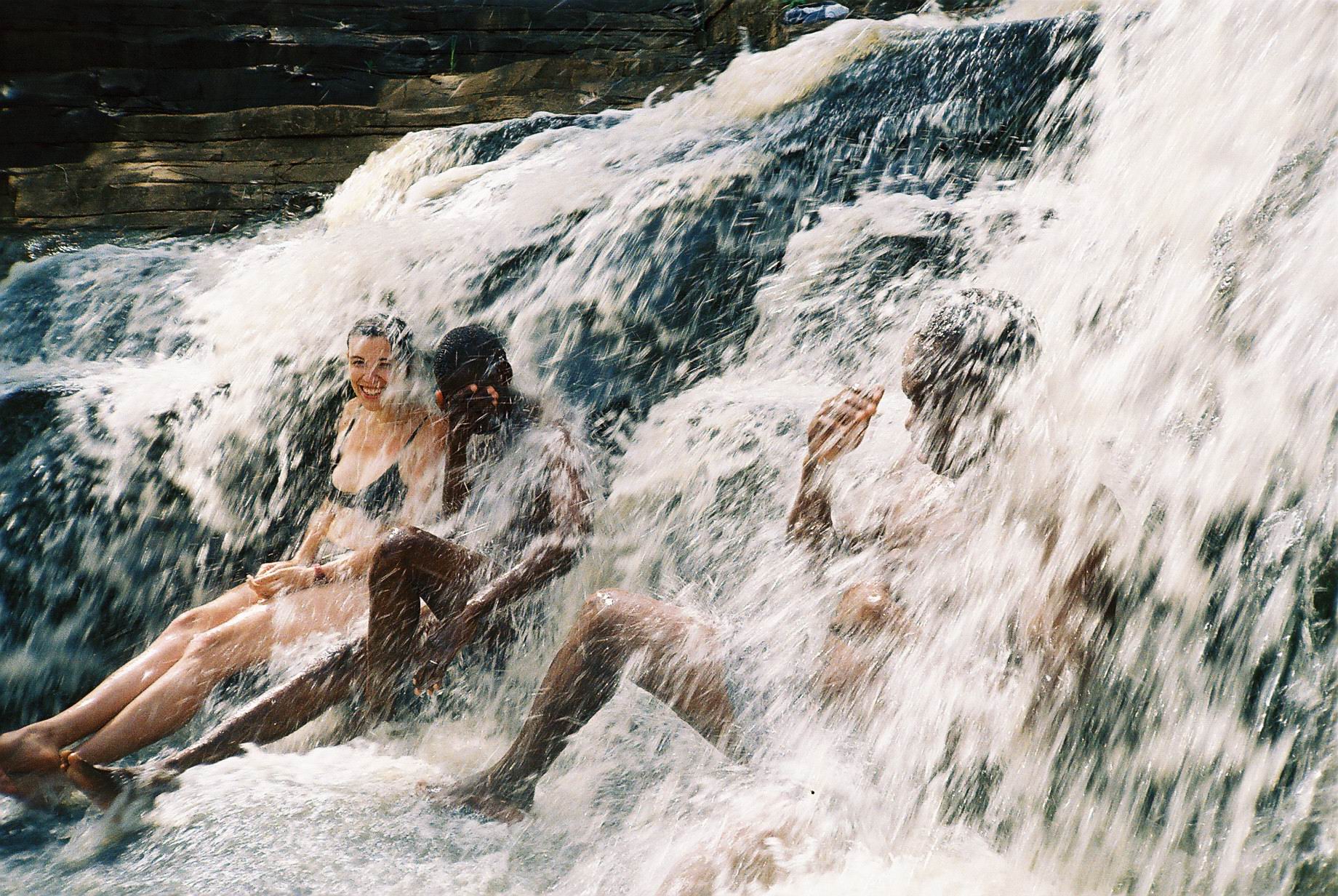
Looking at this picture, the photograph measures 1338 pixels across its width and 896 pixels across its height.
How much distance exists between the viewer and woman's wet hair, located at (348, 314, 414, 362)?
137 inches

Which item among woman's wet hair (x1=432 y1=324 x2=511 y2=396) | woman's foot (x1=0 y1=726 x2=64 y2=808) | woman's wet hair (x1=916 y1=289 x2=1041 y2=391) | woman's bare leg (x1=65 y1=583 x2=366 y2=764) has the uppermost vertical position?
woman's wet hair (x1=916 y1=289 x2=1041 y2=391)

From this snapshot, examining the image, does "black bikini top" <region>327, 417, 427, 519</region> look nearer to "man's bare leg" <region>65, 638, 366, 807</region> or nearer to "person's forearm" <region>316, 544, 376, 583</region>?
"person's forearm" <region>316, 544, 376, 583</region>

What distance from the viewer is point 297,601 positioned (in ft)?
10.8

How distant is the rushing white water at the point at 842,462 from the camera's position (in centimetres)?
227

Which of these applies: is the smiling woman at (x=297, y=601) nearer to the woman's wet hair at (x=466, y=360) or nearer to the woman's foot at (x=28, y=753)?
the woman's foot at (x=28, y=753)

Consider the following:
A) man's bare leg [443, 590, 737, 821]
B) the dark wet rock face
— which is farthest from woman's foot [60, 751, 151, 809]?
the dark wet rock face

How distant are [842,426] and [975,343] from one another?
0.37 meters

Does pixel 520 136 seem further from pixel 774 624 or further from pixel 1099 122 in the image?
pixel 774 624

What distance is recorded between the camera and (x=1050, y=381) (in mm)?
2684

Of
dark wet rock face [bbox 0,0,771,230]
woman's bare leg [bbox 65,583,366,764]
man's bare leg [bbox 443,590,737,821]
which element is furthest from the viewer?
dark wet rock face [bbox 0,0,771,230]

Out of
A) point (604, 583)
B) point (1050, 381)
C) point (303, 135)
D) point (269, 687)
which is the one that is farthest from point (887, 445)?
point (303, 135)

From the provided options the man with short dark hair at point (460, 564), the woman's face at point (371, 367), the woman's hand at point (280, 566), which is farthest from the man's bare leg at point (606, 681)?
the woman's face at point (371, 367)

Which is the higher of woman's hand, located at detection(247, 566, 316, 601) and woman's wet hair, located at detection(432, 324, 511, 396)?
woman's wet hair, located at detection(432, 324, 511, 396)

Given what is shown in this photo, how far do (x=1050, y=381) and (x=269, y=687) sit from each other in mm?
2385
